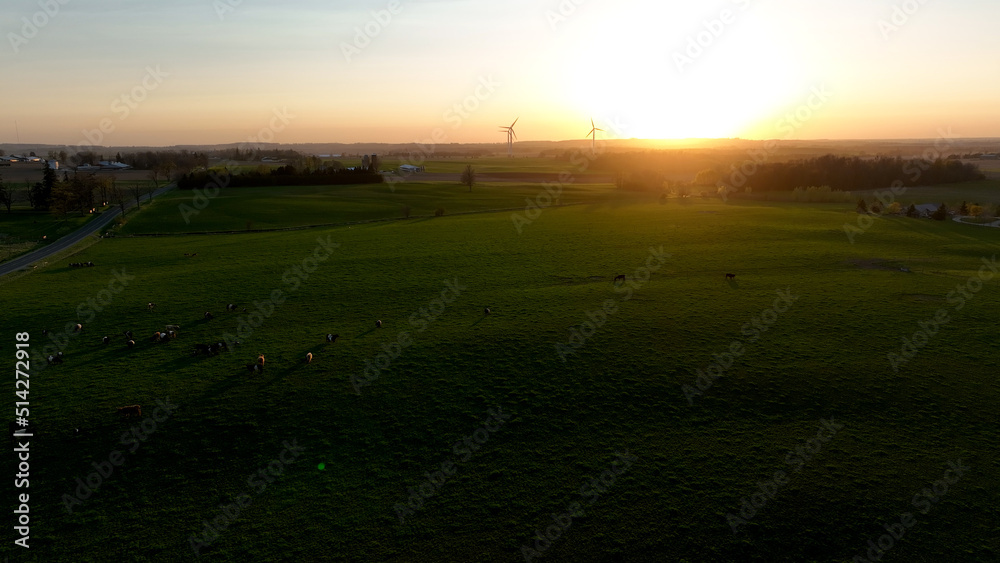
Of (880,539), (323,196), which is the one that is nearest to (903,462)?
(880,539)

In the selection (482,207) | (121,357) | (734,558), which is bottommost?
(734,558)

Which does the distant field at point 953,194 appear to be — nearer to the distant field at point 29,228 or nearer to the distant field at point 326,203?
the distant field at point 326,203

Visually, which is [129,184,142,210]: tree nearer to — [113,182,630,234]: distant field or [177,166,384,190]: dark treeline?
[113,182,630,234]: distant field

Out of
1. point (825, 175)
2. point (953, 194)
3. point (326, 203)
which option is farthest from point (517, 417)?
point (953, 194)

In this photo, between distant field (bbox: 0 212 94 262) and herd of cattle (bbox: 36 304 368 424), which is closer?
herd of cattle (bbox: 36 304 368 424)

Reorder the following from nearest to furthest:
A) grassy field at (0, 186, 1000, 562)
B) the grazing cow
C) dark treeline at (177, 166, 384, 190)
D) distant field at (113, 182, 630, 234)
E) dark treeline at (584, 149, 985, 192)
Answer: grassy field at (0, 186, 1000, 562)
the grazing cow
distant field at (113, 182, 630, 234)
dark treeline at (177, 166, 384, 190)
dark treeline at (584, 149, 985, 192)

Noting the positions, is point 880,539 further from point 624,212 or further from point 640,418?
point 624,212

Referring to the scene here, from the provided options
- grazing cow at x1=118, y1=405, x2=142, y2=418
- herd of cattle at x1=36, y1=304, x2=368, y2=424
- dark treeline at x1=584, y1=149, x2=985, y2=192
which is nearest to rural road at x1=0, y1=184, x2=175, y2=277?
herd of cattle at x1=36, y1=304, x2=368, y2=424
